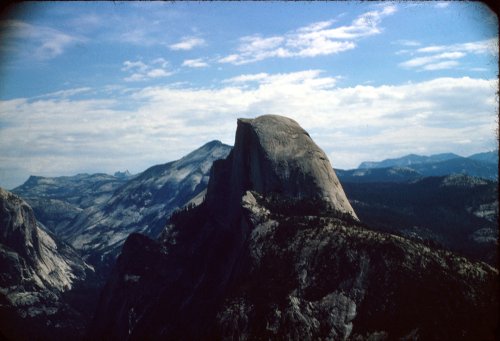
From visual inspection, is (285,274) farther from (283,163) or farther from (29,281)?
(29,281)

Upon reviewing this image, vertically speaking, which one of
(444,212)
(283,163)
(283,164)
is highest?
(283,163)

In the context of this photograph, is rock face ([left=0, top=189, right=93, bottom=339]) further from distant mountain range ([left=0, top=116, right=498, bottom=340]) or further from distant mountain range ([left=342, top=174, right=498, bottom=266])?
distant mountain range ([left=342, top=174, right=498, bottom=266])

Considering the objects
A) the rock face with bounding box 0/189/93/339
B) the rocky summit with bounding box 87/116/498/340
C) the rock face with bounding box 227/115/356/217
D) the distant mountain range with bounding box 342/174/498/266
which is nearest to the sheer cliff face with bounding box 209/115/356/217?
the rock face with bounding box 227/115/356/217

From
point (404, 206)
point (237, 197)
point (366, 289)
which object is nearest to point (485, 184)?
point (404, 206)

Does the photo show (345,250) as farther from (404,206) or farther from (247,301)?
(404,206)

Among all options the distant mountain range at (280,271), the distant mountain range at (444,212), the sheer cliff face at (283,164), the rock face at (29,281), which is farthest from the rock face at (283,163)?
the rock face at (29,281)

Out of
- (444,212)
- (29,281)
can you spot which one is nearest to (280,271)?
(29,281)
